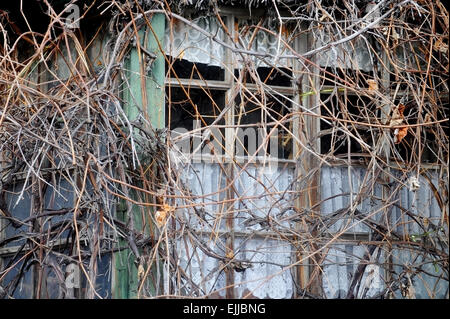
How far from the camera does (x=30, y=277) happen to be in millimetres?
5023

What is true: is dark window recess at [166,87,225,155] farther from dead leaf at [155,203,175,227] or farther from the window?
dead leaf at [155,203,175,227]

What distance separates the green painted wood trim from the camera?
463cm

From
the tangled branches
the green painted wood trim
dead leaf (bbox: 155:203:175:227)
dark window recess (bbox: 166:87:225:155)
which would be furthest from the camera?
dark window recess (bbox: 166:87:225:155)

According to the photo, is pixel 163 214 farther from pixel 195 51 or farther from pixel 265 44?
pixel 265 44

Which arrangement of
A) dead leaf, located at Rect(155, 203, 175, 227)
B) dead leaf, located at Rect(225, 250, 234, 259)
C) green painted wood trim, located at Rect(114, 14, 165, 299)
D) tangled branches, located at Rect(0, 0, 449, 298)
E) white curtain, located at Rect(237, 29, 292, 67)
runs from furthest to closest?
white curtain, located at Rect(237, 29, 292, 67) → green painted wood trim, located at Rect(114, 14, 165, 299) → dead leaf, located at Rect(225, 250, 234, 259) → tangled branches, located at Rect(0, 0, 449, 298) → dead leaf, located at Rect(155, 203, 175, 227)

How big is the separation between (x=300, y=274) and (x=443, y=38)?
187 cm

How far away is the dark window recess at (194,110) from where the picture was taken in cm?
488

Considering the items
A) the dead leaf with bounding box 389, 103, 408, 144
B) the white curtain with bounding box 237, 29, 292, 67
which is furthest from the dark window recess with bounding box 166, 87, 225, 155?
the dead leaf with bounding box 389, 103, 408, 144

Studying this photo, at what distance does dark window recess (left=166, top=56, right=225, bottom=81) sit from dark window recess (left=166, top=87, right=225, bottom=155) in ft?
0.29

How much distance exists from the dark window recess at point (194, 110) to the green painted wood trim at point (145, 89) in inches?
4.1

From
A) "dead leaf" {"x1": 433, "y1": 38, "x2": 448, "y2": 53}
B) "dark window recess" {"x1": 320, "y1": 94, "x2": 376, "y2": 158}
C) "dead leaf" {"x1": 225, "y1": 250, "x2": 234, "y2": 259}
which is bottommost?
"dead leaf" {"x1": 225, "y1": 250, "x2": 234, "y2": 259}

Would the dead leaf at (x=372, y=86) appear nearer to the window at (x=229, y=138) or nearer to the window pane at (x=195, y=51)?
the window at (x=229, y=138)

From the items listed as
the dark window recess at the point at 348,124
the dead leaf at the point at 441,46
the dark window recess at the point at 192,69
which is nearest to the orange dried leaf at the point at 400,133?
the dark window recess at the point at 348,124

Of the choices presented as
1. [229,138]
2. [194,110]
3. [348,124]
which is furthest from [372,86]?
[194,110]
